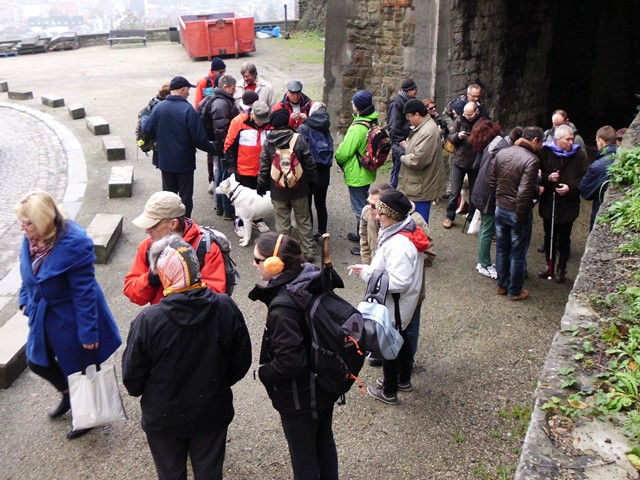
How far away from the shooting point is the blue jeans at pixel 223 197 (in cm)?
901

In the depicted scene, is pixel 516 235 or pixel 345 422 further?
pixel 516 235

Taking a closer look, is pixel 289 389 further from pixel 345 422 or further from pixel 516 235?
pixel 516 235

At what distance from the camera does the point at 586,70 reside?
15445 millimetres

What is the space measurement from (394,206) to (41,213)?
240 centimetres

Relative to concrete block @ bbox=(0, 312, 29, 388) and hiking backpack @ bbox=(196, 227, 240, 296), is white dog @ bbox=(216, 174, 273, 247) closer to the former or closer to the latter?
concrete block @ bbox=(0, 312, 29, 388)

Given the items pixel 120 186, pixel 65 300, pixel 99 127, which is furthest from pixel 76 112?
pixel 65 300

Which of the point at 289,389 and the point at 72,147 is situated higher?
the point at 289,389

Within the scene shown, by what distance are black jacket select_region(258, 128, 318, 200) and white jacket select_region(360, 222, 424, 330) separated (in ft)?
8.35

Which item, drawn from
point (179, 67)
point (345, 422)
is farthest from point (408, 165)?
point (179, 67)

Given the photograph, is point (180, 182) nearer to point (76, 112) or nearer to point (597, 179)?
point (597, 179)

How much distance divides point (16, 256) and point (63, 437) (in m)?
4.37

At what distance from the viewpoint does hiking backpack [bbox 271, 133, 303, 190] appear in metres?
7.38

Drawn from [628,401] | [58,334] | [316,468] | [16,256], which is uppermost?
[628,401]

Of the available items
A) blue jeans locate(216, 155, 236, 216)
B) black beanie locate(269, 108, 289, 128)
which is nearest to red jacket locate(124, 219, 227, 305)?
black beanie locate(269, 108, 289, 128)
